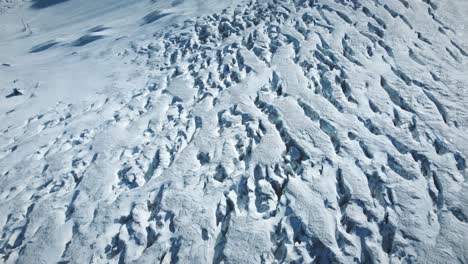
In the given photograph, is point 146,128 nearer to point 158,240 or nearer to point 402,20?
point 158,240

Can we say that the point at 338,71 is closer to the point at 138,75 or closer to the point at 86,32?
the point at 138,75

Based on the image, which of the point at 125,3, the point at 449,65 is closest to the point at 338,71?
the point at 449,65

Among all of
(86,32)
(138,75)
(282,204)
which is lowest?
(86,32)

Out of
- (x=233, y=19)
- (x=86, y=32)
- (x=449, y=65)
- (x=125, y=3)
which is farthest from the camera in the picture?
(x=125, y=3)

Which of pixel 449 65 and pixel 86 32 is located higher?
pixel 449 65

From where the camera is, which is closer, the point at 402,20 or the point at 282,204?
the point at 282,204

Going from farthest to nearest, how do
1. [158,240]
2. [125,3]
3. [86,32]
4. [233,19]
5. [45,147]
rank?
[125,3] < [86,32] < [233,19] < [45,147] < [158,240]
